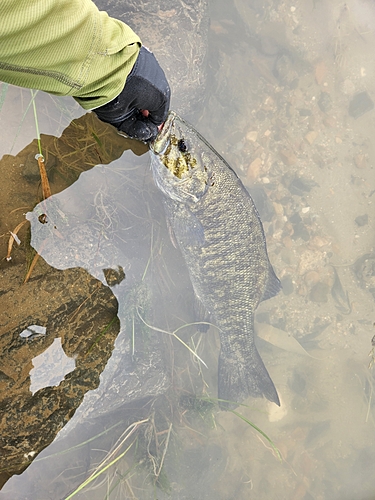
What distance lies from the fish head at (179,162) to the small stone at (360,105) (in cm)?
259

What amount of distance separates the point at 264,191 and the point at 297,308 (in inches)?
62.4

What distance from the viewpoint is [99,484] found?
346cm

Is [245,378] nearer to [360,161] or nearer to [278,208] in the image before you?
[278,208]

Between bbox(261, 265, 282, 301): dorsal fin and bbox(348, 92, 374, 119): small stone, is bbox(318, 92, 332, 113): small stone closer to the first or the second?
bbox(348, 92, 374, 119): small stone

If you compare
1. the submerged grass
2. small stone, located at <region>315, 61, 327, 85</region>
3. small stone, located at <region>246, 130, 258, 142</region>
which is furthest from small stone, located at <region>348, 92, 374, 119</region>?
the submerged grass

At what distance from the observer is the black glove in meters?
1.93

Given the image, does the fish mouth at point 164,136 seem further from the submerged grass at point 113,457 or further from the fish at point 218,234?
the submerged grass at point 113,457

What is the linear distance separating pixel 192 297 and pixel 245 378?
1018 mm

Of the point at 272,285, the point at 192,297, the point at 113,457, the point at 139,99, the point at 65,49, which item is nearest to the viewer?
the point at 65,49

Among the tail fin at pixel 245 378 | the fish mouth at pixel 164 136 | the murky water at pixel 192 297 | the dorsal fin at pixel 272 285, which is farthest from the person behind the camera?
the tail fin at pixel 245 378

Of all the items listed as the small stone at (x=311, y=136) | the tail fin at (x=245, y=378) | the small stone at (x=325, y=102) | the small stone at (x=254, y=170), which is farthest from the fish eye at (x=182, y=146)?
the small stone at (x=325, y=102)

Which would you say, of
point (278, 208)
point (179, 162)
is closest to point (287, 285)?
point (278, 208)

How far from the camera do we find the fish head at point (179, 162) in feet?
8.92

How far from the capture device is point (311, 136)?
4.30 m
